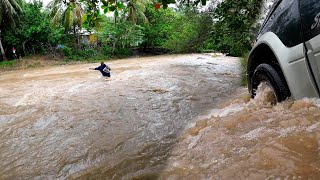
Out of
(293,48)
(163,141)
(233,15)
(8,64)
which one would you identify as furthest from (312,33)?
(8,64)

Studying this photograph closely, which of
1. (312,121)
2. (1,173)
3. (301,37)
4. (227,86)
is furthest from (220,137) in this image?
(227,86)

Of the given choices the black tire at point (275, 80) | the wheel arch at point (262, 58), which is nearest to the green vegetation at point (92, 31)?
the wheel arch at point (262, 58)

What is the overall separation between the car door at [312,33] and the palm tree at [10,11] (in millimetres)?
24147

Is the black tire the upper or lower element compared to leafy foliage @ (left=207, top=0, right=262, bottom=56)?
lower

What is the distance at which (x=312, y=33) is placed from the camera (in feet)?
7.04

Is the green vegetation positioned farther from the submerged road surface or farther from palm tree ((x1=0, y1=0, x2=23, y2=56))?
the submerged road surface

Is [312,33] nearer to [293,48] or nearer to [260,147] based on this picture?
[293,48]

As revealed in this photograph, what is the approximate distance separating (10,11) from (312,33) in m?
25.0

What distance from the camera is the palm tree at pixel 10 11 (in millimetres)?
22469

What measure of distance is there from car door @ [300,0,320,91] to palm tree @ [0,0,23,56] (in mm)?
24147

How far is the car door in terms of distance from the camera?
2.06m

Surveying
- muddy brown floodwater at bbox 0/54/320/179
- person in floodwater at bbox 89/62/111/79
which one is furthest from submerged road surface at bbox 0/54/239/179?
person in floodwater at bbox 89/62/111/79

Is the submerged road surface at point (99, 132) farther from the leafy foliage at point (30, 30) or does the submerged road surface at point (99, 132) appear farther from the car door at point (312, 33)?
the leafy foliage at point (30, 30)

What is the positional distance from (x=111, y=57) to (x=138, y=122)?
26412mm
